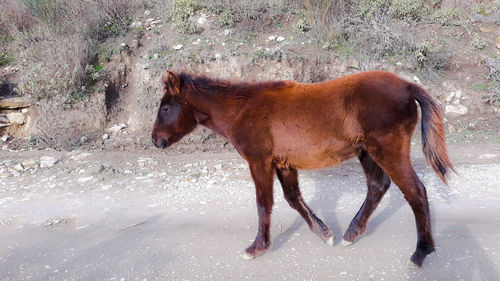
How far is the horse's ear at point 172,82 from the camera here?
3877mm

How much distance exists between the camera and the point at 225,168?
254 inches

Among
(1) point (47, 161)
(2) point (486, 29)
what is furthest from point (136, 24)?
(2) point (486, 29)

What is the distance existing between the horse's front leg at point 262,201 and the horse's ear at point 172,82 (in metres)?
1.12

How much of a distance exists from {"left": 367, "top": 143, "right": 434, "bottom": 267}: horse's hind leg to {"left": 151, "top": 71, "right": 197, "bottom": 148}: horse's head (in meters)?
1.91

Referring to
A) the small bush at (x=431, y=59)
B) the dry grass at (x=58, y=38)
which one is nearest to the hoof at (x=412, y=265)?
the small bush at (x=431, y=59)

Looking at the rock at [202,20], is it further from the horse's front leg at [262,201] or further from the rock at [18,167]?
the horse's front leg at [262,201]

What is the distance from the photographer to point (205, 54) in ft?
32.3

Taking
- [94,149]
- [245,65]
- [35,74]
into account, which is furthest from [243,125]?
[35,74]

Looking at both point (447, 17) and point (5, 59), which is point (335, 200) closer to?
point (447, 17)

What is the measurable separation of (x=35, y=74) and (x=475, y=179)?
955 cm

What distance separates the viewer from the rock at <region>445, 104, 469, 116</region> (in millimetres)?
9391

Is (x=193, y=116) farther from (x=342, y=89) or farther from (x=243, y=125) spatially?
(x=342, y=89)

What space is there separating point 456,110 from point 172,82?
27.0 ft

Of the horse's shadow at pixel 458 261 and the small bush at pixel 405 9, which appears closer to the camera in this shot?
the horse's shadow at pixel 458 261
